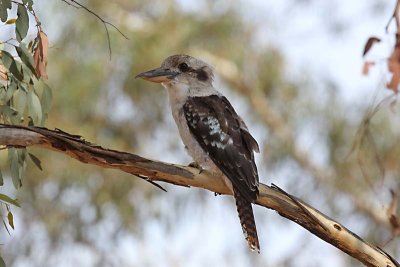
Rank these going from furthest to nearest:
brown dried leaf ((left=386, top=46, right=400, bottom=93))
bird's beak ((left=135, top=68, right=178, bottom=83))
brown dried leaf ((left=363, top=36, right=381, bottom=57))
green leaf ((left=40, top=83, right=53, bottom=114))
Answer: bird's beak ((left=135, top=68, right=178, bottom=83)) → green leaf ((left=40, top=83, right=53, bottom=114)) → brown dried leaf ((left=363, top=36, right=381, bottom=57)) → brown dried leaf ((left=386, top=46, right=400, bottom=93))

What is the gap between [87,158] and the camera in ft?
8.31

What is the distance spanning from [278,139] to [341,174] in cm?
59

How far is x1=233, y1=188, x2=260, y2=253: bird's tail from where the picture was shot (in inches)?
120

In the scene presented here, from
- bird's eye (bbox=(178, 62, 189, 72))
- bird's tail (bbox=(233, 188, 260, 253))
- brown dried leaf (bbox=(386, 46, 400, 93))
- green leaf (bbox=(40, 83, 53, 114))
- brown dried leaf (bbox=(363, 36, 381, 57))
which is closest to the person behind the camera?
brown dried leaf (bbox=(386, 46, 400, 93))

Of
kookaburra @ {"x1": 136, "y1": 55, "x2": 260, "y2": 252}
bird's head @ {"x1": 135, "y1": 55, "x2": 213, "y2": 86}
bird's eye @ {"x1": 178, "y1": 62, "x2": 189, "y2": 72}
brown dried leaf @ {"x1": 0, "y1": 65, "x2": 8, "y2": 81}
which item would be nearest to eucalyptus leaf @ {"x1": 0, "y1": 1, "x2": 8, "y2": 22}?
brown dried leaf @ {"x1": 0, "y1": 65, "x2": 8, "y2": 81}

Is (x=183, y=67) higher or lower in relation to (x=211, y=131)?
higher

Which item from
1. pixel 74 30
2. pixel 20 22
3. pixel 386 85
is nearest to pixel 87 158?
pixel 20 22

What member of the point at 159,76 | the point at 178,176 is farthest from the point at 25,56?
the point at 159,76

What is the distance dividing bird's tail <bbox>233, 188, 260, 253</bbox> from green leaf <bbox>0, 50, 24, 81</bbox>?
0.85 m

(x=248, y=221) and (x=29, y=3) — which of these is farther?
(x=248, y=221)

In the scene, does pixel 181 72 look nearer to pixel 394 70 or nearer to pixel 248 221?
pixel 248 221

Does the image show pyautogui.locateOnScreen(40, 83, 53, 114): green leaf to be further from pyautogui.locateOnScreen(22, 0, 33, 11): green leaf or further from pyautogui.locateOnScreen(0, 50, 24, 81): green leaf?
pyautogui.locateOnScreen(22, 0, 33, 11): green leaf

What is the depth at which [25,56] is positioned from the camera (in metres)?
2.62

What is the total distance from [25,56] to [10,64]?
49 mm
